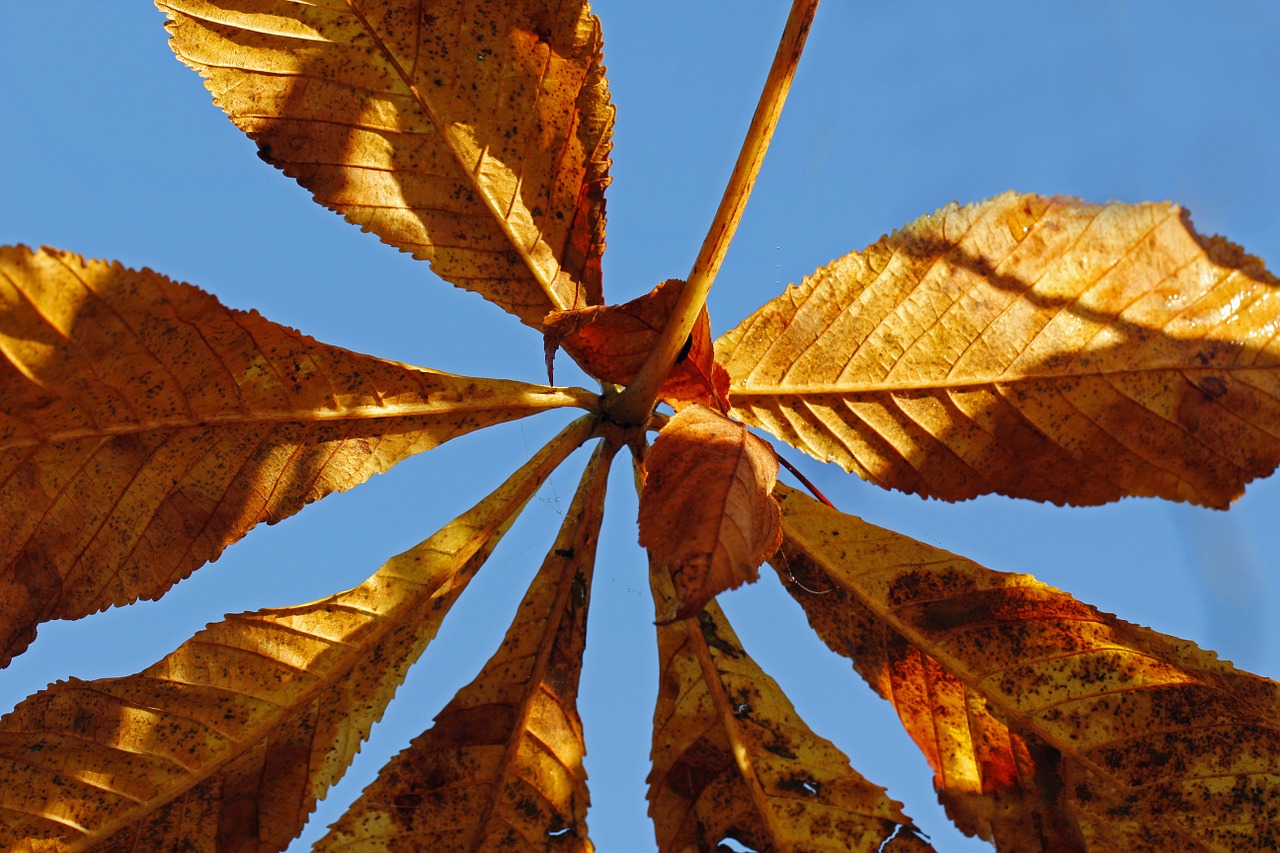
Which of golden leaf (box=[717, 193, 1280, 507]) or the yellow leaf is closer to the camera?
the yellow leaf

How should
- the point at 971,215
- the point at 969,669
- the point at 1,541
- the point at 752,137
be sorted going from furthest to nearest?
the point at 971,215, the point at 969,669, the point at 1,541, the point at 752,137

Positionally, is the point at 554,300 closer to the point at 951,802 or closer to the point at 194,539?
the point at 194,539

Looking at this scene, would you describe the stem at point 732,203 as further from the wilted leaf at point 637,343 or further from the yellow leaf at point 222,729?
the yellow leaf at point 222,729

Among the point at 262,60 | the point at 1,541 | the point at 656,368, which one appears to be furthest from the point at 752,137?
the point at 1,541

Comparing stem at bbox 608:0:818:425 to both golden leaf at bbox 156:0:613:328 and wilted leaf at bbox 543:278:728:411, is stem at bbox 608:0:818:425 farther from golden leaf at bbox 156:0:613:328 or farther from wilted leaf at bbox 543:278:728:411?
golden leaf at bbox 156:0:613:328

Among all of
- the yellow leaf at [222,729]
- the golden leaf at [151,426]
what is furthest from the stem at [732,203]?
the yellow leaf at [222,729]

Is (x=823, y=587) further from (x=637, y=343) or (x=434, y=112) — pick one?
(x=434, y=112)

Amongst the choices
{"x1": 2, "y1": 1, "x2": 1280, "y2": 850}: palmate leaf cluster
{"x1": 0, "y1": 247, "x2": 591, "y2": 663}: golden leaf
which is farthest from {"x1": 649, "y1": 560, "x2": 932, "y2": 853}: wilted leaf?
{"x1": 0, "y1": 247, "x2": 591, "y2": 663}: golden leaf
